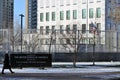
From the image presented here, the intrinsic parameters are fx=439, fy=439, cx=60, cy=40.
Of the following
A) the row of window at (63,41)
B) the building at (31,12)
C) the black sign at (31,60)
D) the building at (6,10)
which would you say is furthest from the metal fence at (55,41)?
the building at (31,12)

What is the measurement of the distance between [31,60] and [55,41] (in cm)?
2100

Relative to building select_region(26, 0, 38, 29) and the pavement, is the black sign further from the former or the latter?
building select_region(26, 0, 38, 29)

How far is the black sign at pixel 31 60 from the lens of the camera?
36.2m

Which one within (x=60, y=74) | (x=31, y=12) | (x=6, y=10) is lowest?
(x=60, y=74)

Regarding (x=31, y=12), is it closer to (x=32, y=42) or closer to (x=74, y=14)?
(x=74, y=14)

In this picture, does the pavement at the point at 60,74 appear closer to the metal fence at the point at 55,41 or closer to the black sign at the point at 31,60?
the black sign at the point at 31,60

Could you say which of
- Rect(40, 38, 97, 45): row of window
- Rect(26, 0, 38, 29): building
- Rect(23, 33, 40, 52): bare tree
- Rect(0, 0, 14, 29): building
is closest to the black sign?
Rect(40, 38, 97, 45): row of window

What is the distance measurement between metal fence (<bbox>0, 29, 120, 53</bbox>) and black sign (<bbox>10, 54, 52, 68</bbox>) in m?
17.1

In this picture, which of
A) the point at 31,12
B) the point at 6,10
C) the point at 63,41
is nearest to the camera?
the point at 63,41

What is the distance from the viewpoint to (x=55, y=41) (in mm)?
57125

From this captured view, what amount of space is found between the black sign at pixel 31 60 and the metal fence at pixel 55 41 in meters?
17.1

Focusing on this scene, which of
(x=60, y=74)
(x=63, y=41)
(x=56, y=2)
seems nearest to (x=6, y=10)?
(x=56, y=2)

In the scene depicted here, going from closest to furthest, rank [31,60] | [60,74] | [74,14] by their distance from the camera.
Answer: [60,74], [31,60], [74,14]

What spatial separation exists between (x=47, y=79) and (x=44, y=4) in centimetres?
9468
